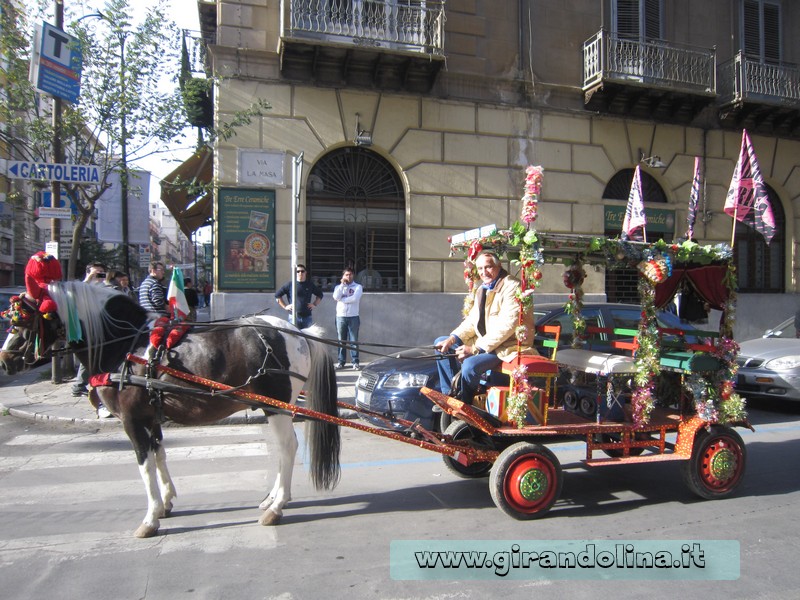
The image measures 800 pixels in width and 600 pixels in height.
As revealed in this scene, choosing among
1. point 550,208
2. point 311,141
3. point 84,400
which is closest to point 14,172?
point 84,400

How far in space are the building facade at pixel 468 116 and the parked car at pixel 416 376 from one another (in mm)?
5784

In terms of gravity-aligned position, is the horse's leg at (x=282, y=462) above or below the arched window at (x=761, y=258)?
below

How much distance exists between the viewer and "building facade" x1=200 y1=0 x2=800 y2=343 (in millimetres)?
12359

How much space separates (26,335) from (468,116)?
11194mm

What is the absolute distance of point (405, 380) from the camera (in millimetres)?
6742

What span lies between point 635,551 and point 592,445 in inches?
41.7

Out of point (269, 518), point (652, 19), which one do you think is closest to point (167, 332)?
point (269, 518)

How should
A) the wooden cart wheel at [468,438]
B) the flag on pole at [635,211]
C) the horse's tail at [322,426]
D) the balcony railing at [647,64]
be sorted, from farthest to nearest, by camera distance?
the balcony railing at [647,64] → the flag on pole at [635,211] → the wooden cart wheel at [468,438] → the horse's tail at [322,426]

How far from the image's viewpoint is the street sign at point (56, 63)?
29.2 ft

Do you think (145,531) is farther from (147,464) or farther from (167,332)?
(167,332)

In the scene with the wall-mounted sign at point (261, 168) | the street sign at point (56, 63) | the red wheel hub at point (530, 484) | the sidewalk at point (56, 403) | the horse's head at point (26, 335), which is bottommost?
the sidewalk at point (56, 403)

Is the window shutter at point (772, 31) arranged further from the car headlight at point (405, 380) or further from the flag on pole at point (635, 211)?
the car headlight at point (405, 380)

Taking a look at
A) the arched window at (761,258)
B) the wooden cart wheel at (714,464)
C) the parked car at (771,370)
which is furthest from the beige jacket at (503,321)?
the arched window at (761,258)

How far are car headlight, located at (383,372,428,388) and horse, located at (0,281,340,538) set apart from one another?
70.0 inches
